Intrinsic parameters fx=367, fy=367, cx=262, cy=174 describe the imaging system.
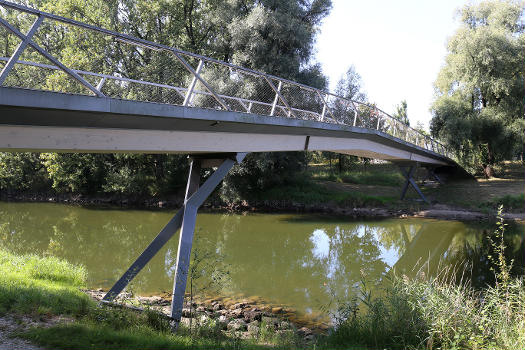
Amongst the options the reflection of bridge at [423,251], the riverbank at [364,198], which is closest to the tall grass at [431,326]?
the reflection of bridge at [423,251]

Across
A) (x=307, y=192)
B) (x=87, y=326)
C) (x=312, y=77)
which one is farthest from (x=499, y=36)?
(x=87, y=326)

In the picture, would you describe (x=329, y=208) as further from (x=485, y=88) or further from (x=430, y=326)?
(x=430, y=326)

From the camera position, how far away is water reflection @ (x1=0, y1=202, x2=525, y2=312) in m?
9.60

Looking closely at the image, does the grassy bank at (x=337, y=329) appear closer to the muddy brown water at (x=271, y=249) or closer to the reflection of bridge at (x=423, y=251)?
the muddy brown water at (x=271, y=249)

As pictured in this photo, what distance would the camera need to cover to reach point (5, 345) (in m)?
4.22

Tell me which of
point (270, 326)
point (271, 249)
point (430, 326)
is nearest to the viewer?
point (430, 326)

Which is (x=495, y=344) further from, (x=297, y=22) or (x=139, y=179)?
(x=139, y=179)

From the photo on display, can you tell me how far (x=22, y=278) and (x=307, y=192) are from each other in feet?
58.3

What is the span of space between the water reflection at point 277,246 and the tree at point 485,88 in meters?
8.63

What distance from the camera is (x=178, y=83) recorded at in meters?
16.5

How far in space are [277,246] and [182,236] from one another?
769 cm

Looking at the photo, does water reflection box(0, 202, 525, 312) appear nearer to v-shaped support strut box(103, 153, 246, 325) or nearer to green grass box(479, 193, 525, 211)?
v-shaped support strut box(103, 153, 246, 325)

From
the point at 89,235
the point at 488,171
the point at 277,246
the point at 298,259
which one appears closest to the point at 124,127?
the point at 298,259

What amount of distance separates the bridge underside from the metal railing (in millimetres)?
364
